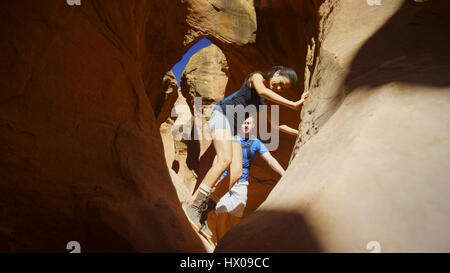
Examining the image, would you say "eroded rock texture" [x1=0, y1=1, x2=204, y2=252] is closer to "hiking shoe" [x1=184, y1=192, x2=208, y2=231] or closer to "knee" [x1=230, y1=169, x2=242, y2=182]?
"hiking shoe" [x1=184, y1=192, x2=208, y2=231]

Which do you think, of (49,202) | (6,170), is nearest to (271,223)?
(49,202)

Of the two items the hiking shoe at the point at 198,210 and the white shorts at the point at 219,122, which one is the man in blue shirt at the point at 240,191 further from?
the white shorts at the point at 219,122

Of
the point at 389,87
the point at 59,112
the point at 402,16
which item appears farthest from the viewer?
the point at 402,16

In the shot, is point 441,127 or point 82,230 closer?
point 441,127

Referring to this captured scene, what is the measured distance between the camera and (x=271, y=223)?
1172 millimetres

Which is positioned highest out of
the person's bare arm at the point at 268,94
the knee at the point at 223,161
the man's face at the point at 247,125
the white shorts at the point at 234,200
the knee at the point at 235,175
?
the person's bare arm at the point at 268,94

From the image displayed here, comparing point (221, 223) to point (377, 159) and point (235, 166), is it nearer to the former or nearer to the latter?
point (235, 166)

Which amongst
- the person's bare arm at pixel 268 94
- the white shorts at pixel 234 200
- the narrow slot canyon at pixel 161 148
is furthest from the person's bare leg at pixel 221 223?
the person's bare arm at pixel 268 94

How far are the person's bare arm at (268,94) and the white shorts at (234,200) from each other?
97 centimetres

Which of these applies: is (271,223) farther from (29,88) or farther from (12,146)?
(29,88)

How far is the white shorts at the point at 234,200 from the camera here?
2.64m
